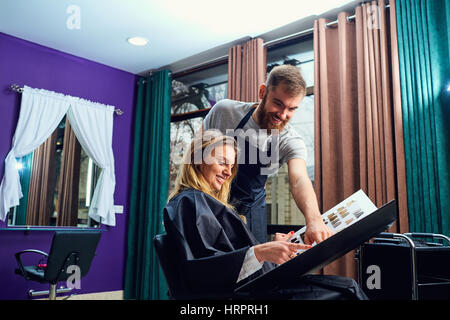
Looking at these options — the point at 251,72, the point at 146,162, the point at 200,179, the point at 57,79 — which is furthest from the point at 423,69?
the point at 57,79

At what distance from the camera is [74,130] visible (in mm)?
4418

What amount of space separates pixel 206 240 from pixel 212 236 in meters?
0.03

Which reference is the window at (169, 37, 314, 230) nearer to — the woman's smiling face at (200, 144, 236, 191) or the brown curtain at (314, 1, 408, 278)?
the brown curtain at (314, 1, 408, 278)

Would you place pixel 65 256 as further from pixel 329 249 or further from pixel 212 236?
pixel 329 249

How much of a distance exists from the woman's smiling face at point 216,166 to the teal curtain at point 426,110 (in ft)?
5.81

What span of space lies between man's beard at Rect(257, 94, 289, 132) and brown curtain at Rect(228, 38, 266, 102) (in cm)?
206

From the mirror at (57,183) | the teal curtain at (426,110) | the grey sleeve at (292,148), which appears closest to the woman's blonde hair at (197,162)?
the grey sleeve at (292,148)

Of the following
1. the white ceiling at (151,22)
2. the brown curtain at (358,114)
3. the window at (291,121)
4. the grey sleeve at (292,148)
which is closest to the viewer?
the grey sleeve at (292,148)

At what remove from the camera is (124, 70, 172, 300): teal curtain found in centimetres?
445

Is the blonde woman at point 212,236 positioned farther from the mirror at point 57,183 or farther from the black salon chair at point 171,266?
the mirror at point 57,183

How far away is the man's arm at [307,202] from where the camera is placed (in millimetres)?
1137

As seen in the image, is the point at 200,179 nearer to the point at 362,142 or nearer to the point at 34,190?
the point at 362,142

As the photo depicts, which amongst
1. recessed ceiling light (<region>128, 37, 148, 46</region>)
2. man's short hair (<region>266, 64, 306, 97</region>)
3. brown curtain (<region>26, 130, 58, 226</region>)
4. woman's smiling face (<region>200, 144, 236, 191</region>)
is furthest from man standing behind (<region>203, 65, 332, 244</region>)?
brown curtain (<region>26, 130, 58, 226</region>)

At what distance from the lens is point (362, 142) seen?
296 centimetres
